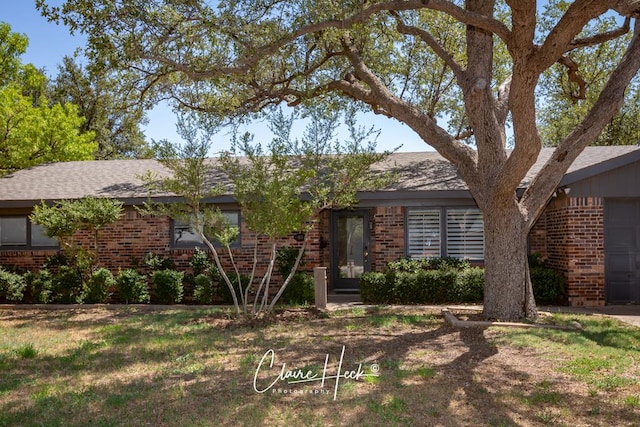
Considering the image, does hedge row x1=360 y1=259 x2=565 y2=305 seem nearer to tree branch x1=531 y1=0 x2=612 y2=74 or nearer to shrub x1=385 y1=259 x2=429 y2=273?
shrub x1=385 y1=259 x2=429 y2=273

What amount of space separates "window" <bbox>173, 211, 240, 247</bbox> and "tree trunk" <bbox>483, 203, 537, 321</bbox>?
6.48 m

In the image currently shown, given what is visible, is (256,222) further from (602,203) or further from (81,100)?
(81,100)

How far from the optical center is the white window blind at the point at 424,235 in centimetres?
1373

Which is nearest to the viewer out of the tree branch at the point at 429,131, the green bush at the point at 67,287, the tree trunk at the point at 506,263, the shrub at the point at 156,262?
the tree trunk at the point at 506,263

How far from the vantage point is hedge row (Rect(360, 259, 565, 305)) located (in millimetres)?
12250

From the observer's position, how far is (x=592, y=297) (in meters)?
12.2

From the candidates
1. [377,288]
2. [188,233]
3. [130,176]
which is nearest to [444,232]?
[377,288]

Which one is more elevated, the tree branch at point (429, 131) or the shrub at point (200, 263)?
the tree branch at point (429, 131)

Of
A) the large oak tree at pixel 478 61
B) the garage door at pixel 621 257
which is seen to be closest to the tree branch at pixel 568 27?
the large oak tree at pixel 478 61

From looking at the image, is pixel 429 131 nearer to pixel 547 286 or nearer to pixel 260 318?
pixel 260 318

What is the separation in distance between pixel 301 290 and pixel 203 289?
86.9 inches

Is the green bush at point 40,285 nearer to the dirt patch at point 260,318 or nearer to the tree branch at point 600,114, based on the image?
the dirt patch at point 260,318

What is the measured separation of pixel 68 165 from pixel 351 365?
14189mm

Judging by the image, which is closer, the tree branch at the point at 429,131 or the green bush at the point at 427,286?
the tree branch at the point at 429,131
